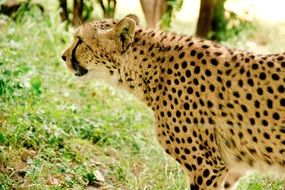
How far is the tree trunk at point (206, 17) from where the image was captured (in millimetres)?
7609

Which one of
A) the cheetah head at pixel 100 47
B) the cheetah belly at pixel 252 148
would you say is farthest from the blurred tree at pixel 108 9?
the cheetah belly at pixel 252 148

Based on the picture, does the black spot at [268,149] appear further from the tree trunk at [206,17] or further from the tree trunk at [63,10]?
the tree trunk at [206,17]

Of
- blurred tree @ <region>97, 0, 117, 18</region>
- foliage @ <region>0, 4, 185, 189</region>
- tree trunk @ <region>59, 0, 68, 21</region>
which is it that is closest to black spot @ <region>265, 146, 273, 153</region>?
foliage @ <region>0, 4, 185, 189</region>

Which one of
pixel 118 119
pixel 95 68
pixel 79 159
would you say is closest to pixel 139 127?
pixel 118 119

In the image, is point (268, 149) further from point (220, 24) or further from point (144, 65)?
point (220, 24)

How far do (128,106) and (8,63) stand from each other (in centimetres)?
110

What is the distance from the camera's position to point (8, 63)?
5.55 metres

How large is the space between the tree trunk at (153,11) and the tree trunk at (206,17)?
1.68ft

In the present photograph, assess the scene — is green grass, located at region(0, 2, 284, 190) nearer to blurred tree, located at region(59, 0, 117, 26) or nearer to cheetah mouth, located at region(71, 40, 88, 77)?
cheetah mouth, located at region(71, 40, 88, 77)

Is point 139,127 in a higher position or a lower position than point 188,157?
lower

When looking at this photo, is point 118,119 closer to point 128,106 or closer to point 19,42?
point 128,106

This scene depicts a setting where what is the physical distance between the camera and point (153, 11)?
733cm

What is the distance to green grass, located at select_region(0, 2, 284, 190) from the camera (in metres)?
4.42

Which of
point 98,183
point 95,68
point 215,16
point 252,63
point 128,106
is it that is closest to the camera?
point 252,63
